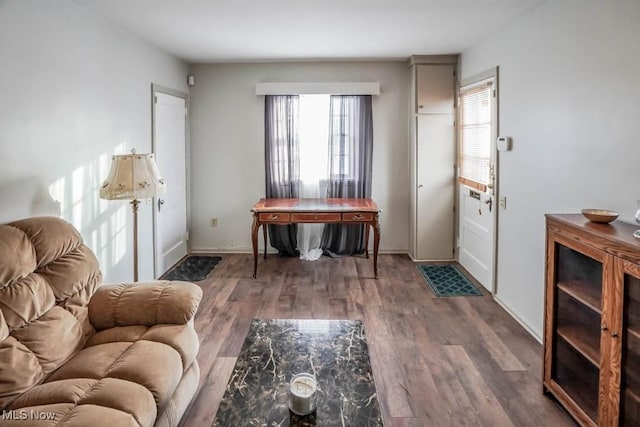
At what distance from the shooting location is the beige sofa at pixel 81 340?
1.72 meters

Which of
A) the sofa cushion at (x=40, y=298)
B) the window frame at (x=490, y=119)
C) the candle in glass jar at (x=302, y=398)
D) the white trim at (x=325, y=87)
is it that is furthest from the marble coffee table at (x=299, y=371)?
the white trim at (x=325, y=87)

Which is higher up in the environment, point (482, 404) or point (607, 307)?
point (607, 307)

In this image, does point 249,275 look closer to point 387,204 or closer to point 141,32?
point 387,204

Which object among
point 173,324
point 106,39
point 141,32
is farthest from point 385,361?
point 141,32

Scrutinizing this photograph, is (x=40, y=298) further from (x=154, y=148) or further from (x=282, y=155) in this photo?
(x=282, y=155)

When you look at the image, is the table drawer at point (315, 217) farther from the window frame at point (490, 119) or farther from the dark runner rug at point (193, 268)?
the window frame at point (490, 119)

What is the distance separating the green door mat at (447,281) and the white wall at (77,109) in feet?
9.50

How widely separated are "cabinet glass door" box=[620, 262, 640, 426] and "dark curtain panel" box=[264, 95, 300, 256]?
407 cm

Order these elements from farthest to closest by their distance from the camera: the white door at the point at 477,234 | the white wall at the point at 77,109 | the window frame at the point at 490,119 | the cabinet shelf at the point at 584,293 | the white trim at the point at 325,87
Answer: the white trim at the point at 325,87
the white door at the point at 477,234
the window frame at the point at 490,119
the white wall at the point at 77,109
the cabinet shelf at the point at 584,293

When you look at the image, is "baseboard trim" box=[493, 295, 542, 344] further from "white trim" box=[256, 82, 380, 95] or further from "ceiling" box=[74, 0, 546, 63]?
"white trim" box=[256, 82, 380, 95]

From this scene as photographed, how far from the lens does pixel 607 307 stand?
6.35 feet

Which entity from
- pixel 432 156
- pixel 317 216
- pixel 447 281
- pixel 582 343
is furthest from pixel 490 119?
pixel 582 343

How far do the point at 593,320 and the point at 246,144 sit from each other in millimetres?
4327

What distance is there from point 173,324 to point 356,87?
3834 millimetres
